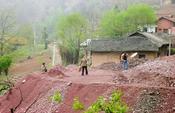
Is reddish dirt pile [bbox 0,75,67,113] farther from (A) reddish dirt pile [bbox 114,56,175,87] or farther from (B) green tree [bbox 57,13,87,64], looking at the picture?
(B) green tree [bbox 57,13,87,64]

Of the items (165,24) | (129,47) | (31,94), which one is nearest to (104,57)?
(129,47)

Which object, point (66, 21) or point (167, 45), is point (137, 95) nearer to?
point (167, 45)

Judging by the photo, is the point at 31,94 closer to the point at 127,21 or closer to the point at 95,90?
the point at 95,90

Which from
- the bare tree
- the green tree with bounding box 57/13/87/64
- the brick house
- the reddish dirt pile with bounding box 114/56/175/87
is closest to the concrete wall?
the green tree with bounding box 57/13/87/64

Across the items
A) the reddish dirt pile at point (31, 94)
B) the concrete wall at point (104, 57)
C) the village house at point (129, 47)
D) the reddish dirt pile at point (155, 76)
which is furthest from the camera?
the concrete wall at point (104, 57)

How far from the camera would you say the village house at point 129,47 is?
46906 mm

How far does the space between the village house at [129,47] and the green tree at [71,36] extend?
13166 mm

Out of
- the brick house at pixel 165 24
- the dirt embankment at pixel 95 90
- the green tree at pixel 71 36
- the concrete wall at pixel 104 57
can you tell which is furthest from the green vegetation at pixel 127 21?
the dirt embankment at pixel 95 90

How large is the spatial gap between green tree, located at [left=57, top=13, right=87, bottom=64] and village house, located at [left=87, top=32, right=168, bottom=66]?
43.2 feet

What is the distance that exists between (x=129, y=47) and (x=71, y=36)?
18761 millimetres

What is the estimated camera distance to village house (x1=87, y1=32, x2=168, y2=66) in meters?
46.9

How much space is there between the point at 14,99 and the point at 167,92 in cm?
1452

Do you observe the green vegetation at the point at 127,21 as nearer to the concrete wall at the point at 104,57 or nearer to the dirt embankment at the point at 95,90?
the concrete wall at the point at 104,57

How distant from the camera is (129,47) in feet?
157
